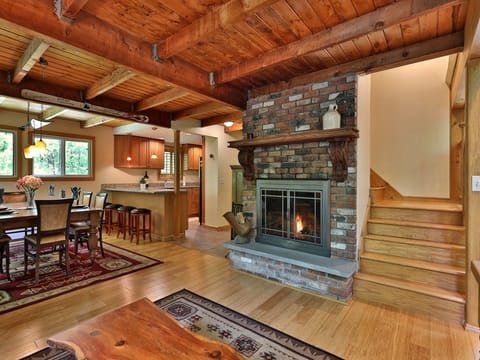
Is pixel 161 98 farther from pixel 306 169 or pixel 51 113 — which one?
pixel 51 113

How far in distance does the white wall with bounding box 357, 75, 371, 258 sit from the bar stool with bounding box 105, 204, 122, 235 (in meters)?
4.79

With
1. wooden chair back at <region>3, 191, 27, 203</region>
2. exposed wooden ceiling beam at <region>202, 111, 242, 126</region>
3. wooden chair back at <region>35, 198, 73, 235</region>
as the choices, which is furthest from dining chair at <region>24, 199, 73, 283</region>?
exposed wooden ceiling beam at <region>202, 111, 242, 126</region>

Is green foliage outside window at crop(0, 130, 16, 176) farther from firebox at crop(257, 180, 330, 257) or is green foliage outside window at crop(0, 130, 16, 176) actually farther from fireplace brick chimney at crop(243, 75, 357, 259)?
firebox at crop(257, 180, 330, 257)

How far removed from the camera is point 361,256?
110 inches

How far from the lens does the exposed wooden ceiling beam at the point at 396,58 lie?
2.22 metres

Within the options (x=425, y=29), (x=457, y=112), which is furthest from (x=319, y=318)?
(x=457, y=112)

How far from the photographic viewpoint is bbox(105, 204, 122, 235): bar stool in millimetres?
5400

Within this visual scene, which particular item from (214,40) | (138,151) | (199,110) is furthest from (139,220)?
(214,40)

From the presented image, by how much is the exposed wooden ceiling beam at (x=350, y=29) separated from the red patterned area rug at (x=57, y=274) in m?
3.09

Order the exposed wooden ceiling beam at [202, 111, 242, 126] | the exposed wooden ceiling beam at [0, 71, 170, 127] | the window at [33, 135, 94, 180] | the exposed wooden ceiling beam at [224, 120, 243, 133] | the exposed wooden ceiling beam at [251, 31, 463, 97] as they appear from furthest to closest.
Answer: the exposed wooden ceiling beam at [224, 120, 243, 133], the window at [33, 135, 94, 180], the exposed wooden ceiling beam at [202, 111, 242, 126], the exposed wooden ceiling beam at [0, 71, 170, 127], the exposed wooden ceiling beam at [251, 31, 463, 97]

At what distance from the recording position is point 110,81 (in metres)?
3.08

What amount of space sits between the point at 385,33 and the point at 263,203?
2.28 meters

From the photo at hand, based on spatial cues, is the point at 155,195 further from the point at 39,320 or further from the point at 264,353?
the point at 264,353

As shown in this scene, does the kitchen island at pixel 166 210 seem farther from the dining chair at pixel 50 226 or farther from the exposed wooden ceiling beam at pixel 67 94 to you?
the dining chair at pixel 50 226
